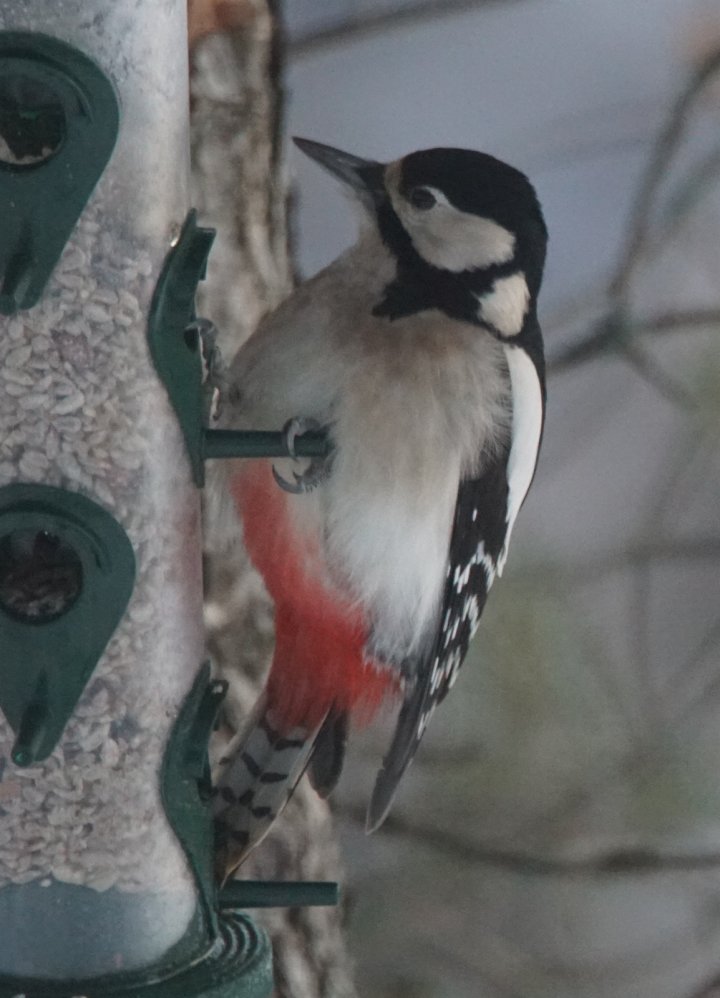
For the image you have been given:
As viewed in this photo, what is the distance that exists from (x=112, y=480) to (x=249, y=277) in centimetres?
92

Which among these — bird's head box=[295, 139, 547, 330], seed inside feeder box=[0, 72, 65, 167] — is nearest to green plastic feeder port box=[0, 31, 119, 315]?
seed inside feeder box=[0, 72, 65, 167]

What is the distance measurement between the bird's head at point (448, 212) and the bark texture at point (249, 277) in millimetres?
368

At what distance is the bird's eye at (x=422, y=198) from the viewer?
2.20 meters

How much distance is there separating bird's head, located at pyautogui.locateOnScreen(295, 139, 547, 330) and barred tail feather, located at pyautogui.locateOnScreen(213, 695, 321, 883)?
26.2 inches

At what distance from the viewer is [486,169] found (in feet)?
7.15

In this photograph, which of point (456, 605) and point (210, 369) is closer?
point (210, 369)

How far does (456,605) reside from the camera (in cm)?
226

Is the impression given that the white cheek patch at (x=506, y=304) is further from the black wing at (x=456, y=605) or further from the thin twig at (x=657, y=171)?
the thin twig at (x=657, y=171)

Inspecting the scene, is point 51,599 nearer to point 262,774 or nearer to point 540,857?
point 262,774

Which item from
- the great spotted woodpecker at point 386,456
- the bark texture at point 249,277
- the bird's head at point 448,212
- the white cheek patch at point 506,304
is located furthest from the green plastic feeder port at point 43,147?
the bark texture at point 249,277

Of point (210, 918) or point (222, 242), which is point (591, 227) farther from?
point (210, 918)

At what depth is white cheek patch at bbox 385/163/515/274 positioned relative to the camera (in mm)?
2195

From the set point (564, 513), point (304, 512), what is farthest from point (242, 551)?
point (564, 513)

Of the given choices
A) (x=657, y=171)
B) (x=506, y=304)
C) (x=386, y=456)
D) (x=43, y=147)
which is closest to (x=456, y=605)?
(x=386, y=456)
